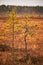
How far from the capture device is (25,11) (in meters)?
3.24

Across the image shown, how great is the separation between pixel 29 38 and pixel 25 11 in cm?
51

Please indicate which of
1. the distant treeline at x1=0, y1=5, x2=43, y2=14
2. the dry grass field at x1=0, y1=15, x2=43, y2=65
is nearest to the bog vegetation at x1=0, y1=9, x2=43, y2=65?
the dry grass field at x1=0, y1=15, x2=43, y2=65

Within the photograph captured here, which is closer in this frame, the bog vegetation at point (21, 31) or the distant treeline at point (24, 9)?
the bog vegetation at point (21, 31)

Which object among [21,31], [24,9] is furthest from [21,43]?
[24,9]

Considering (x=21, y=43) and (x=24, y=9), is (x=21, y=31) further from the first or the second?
(x=24, y=9)

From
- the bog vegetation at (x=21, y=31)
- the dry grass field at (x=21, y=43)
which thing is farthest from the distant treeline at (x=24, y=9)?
the bog vegetation at (x=21, y=31)

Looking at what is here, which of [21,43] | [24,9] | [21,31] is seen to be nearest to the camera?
[21,31]

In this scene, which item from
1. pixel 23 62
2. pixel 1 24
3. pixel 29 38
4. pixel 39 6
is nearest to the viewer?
pixel 23 62

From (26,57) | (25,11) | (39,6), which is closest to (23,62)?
Answer: (26,57)

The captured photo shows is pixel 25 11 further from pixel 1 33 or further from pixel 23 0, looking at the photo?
pixel 1 33

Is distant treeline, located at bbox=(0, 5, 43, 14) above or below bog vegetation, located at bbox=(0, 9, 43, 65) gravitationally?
above

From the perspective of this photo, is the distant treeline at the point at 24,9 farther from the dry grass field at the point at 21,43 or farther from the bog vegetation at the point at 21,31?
the bog vegetation at the point at 21,31

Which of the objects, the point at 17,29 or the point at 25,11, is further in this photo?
the point at 25,11

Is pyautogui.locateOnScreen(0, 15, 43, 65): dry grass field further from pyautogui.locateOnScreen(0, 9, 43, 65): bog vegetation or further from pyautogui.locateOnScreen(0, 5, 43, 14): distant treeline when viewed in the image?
pyautogui.locateOnScreen(0, 5, 43, 14): distant treeline
